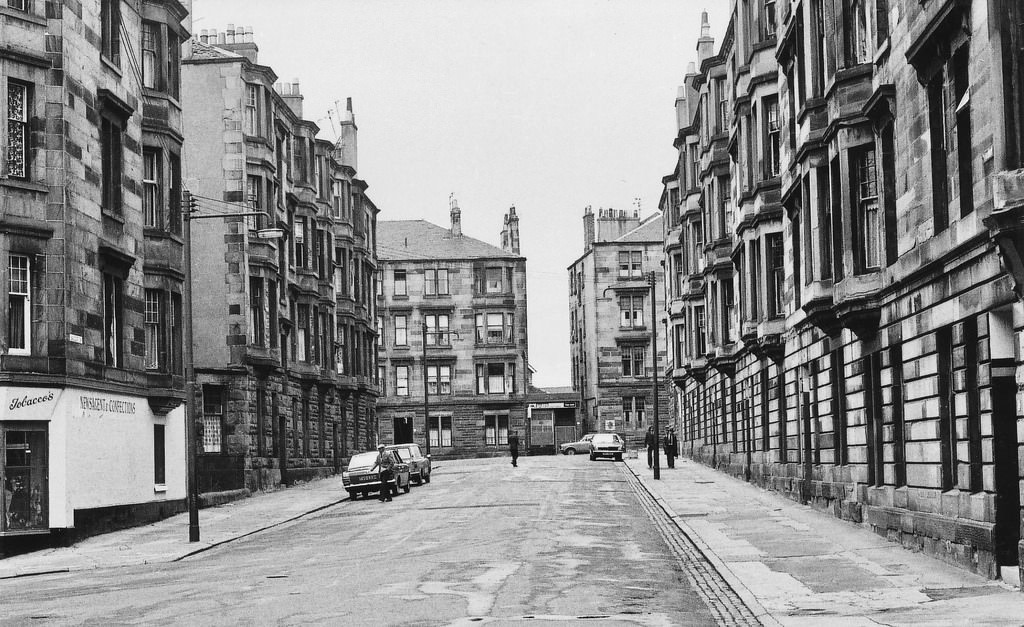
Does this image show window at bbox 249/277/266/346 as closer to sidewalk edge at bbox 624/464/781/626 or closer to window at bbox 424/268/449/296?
sidewalk edge at bbox 624/464/781/626

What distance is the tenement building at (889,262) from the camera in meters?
16.8

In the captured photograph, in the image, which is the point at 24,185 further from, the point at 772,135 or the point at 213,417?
the point at 772,135

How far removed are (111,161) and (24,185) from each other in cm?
451

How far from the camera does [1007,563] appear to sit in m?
16.8

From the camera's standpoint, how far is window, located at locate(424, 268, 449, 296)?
94125 millimetres

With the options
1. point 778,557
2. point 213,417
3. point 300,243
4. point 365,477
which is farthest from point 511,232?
point 778,557

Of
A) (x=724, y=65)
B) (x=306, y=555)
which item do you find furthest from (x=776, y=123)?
(x=306, y=555)

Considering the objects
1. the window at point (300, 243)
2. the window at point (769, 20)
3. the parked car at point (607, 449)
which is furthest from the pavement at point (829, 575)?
the parked car at point (607, 449)

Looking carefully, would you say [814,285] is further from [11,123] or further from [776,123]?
[11,123]

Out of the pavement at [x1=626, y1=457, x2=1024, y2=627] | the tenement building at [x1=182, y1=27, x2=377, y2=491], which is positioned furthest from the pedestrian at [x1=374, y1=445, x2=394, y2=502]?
the pavement at [x1=626, y1=457, x2=1024, y2=627]

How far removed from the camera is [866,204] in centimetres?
2414

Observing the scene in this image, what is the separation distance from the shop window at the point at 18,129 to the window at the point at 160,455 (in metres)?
9.86

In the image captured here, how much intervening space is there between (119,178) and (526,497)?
15.0m

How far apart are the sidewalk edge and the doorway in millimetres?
60985
